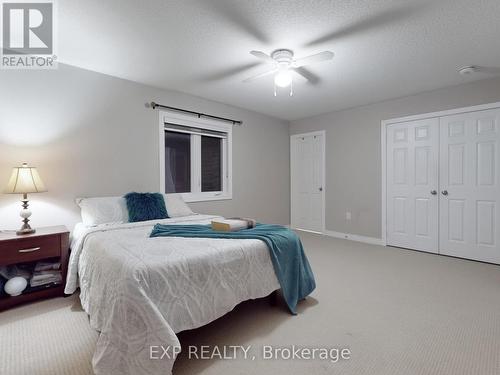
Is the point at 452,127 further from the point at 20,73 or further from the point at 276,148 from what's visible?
the point at 20,73

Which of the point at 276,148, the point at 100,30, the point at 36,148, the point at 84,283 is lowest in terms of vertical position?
the point at 84,283

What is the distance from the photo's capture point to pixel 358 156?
4.64 meters

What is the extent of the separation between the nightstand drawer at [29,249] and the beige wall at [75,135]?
1.65 feet

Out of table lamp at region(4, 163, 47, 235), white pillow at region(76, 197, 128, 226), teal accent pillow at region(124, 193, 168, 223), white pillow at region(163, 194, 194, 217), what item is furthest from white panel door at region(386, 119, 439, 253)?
table lamp at region(4, 163, 47, 235)

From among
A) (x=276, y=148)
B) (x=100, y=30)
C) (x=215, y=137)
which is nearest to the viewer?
(x=100, y=30)

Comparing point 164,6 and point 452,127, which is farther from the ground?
point 164,6

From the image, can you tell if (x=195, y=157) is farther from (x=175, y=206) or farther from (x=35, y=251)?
(x=35, y=251)

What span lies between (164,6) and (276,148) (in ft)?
12.1

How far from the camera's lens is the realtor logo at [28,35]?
2031mm

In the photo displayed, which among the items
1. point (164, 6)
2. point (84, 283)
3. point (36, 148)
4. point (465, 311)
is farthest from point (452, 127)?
point (36, 148)

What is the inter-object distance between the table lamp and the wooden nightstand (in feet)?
0.45

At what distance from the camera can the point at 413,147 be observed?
4.04m

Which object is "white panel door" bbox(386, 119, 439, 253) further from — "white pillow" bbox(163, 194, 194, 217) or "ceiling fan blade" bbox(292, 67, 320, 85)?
"white pillow" bbox(163, 194, 194, 217)

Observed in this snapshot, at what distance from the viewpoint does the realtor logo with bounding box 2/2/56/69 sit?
6.66ft
